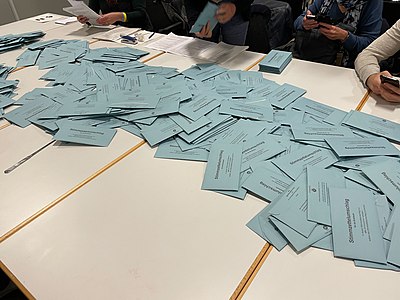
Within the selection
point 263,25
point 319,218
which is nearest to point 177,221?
point 319,218

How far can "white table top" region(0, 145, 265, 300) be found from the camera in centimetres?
65

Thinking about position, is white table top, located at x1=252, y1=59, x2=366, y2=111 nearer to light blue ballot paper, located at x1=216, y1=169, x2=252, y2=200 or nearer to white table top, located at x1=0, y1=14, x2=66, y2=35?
light blue ballot paper, located at x1=216, y1=169, x2=252, y2=200

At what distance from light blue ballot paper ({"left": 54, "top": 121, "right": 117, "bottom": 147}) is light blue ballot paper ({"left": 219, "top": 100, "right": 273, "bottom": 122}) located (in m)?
0.40

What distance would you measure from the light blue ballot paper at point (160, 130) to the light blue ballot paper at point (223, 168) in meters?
0.16

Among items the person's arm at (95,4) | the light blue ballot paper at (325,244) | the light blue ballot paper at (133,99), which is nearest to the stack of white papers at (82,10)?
the person's arm at (95,4)

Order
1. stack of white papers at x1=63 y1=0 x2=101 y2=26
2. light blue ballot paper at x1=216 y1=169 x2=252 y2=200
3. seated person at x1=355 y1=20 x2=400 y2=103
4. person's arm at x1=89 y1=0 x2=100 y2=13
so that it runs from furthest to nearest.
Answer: person's arm at x1=89 y1=0 x2=100 y2=13
stack of white papers at x1=63 y1=0 x2=101 y2=26
seated person at x1=355 y1=20 x2=400 y2=103
light blue ballot paper at x1=216 y1=169 x2=252 y2=200

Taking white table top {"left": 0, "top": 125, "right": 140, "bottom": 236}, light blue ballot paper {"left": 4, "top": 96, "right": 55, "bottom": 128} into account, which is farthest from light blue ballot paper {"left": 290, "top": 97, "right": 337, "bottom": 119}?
light blue ballot paper {"left": 4, "top": 96, "right": 55, "bottom": 128}

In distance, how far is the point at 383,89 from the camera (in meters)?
1.12

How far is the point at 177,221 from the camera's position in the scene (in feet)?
2.54

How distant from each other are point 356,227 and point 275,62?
35.4 inches

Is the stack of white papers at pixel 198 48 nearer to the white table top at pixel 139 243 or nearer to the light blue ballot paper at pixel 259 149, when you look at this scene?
the light blue ballot paper at pixel 259 149

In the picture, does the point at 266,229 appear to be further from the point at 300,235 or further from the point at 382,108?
the point at 382,108

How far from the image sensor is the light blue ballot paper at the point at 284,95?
115 centimetres

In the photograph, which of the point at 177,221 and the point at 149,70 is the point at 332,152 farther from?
the point at 149,70
